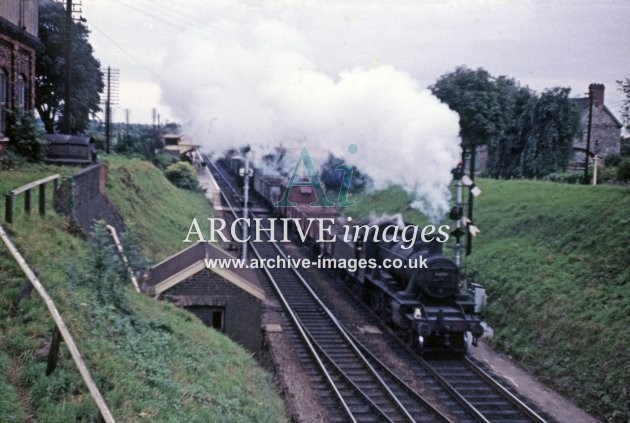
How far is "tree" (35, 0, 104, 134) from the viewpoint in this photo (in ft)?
106

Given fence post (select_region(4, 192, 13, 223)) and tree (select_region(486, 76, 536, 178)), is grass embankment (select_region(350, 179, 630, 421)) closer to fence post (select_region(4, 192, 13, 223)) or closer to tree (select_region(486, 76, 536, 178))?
fence post (select_region(4, 192, 13, 223))

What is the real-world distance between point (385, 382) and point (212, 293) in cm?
474

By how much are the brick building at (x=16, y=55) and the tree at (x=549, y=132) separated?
26.8 meters

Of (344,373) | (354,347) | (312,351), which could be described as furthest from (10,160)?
(344,373)

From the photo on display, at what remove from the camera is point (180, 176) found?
39.2m

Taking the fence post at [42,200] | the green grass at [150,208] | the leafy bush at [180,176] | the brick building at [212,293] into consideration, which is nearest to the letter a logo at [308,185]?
the green grass at [150,208]

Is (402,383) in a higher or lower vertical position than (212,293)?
lower

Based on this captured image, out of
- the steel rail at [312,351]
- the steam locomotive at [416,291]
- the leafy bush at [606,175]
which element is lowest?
the steel rail at [312,351]

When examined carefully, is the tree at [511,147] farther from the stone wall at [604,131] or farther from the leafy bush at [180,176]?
the leafy bush at [180,176]

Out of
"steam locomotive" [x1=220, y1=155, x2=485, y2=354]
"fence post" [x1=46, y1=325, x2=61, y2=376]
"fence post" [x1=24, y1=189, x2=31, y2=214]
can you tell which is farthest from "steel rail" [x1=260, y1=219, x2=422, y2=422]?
"fence post" [x1=24, y1=189, x2=31, y2=214]

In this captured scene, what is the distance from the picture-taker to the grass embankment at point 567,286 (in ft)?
46.0

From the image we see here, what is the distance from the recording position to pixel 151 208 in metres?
25.0

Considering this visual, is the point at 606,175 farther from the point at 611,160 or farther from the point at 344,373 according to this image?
the point at 344,373

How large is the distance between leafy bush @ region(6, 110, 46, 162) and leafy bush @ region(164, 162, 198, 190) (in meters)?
20.0
